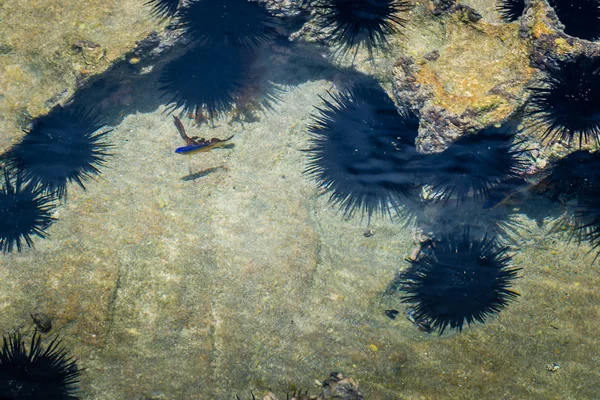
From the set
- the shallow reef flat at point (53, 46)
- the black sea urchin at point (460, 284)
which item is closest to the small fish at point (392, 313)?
the black sea urchin at point (460, 284)

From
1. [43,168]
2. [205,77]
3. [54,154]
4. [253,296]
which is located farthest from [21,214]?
[253,296]

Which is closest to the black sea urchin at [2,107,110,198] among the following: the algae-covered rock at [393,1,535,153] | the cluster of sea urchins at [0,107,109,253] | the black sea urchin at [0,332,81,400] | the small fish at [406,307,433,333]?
the cluster of sea urchins at [0,107,109,253]

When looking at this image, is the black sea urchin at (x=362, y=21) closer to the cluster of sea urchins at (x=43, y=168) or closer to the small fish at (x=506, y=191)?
the small fish at (x=506, y=191)

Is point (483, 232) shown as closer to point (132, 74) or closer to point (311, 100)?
point (311, 100)

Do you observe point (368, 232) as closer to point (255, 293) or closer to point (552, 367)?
point (255, 293)

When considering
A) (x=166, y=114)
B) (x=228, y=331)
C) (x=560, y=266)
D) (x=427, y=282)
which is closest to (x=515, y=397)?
(x=427, y=282)
